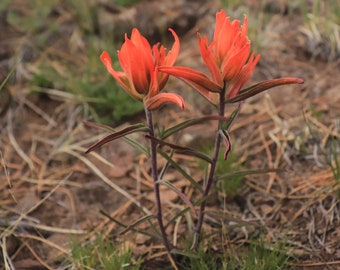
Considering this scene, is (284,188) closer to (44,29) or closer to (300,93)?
(300,93)

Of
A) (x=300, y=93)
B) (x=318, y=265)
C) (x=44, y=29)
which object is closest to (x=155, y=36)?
(x=44, y=29)

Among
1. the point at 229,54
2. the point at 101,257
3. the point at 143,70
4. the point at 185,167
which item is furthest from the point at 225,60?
the point at 185,167

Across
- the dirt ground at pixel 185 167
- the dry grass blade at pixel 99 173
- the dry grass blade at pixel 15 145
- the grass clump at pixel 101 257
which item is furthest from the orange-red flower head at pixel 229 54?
the dry grass blade at pixel 15 145

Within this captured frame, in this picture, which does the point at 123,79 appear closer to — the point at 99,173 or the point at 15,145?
the point at 99,173

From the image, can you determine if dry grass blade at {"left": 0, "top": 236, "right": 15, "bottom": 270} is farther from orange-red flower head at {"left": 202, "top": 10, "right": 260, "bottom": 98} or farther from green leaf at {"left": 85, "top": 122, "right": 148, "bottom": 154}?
orange-red flower head at {"left": 202, "top": 10, "right": 260, "bottom": 98}

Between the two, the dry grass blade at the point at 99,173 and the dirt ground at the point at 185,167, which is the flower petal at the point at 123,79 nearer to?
the dirt ground at the point at 185,167

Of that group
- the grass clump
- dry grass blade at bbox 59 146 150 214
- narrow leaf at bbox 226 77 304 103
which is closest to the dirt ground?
dry grass blade at bbox 59 146 150 214
